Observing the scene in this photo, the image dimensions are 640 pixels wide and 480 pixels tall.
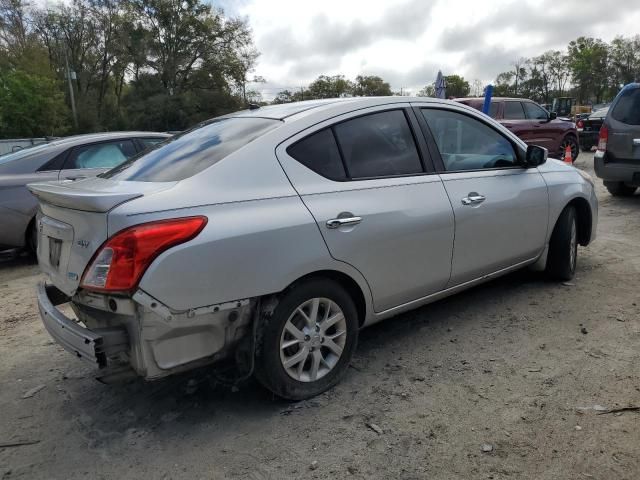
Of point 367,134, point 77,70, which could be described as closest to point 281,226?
point 367,134

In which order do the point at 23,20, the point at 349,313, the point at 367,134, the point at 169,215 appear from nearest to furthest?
the point at 169,215, the point at 349,313, the point at 367,134, the point at 23,20

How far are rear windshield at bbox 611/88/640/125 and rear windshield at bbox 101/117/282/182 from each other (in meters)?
7.08

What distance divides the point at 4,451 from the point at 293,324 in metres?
1.62

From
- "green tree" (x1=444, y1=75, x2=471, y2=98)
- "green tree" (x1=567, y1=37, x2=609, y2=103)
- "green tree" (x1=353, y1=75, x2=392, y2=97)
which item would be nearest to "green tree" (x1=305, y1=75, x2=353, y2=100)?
"green tree" (x1=353, y1=75, x2=392, y2=97)

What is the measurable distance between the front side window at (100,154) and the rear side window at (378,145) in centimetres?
474

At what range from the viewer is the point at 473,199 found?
379 centimetres

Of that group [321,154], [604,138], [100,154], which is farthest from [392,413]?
[604,138]

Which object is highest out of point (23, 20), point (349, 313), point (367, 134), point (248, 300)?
point (23, 20)

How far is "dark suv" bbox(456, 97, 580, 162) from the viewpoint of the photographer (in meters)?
13.2

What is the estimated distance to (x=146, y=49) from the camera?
53281 millimetres

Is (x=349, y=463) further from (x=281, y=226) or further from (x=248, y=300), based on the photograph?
(x=281, y=226)

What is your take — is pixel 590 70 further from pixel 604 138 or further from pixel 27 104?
pixel 604 138

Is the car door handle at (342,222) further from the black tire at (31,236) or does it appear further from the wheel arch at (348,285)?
the black tire at (31,236)

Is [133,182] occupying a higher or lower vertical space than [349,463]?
higher
